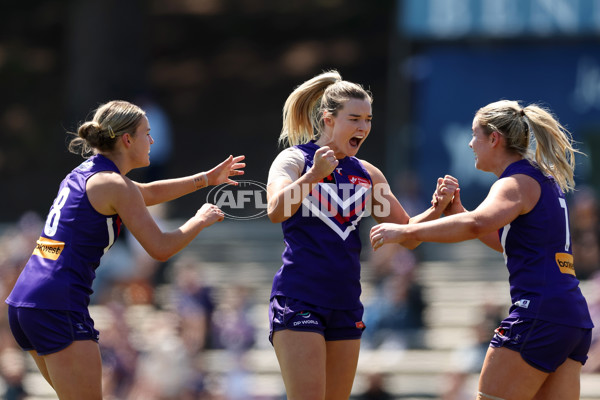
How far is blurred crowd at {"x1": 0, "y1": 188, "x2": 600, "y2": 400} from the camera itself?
848 cm

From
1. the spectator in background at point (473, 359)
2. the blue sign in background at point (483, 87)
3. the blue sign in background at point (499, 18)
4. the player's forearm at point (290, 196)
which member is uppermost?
the blue sign in background at point (499, 18)

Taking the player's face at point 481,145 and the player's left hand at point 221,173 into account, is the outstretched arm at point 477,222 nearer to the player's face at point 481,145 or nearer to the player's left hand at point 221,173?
the player's face at point 481,145

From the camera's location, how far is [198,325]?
29.8 ft

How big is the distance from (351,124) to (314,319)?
936mm

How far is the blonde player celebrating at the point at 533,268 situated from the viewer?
166 inches

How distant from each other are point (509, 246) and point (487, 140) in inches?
20.5

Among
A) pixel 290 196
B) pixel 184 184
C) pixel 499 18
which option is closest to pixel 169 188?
pixel 184 184

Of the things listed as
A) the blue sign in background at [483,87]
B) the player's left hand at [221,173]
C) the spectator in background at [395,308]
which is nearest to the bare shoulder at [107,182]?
the player's left hand at [221,173]

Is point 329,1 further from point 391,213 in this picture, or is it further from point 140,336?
point 391,213

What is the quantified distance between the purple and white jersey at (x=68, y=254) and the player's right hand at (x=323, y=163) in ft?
3.16

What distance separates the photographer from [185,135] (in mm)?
19984

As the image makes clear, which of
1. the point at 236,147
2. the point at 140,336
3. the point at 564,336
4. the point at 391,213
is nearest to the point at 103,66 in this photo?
the point at 236,147

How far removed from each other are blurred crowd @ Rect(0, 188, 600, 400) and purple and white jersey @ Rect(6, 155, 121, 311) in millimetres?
4255

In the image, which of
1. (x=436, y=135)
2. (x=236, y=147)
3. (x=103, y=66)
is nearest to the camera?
(x=436, y=135)
